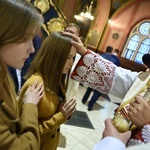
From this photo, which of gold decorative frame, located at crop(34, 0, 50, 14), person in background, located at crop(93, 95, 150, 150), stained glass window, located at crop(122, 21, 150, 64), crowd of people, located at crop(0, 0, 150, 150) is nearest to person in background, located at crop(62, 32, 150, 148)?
crowd of people, located at crop(0, 0, 150, 150)

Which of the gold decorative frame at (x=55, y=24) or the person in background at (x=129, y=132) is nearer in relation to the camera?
the person in background at (x=129, y=132)

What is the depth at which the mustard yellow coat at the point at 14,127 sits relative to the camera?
839mm

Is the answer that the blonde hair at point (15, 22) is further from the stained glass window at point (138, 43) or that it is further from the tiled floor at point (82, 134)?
the stained glass window at point (138, 43)

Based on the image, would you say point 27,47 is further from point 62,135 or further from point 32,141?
point 62,135

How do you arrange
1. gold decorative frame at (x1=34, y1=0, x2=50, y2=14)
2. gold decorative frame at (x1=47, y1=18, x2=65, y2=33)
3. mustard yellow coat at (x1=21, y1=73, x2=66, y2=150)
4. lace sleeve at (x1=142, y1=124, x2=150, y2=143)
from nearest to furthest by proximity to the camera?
lace sleeve at (x1=142, y1=124, x2=150, y2=143) → mustard yellow coat at (x1=21, y1=73, x2=66, y2=150) → gold decorative frame at (x1=34, y1=0, x2=50, y2=14) → gold decorative frame at (x1=47, y1=18, x2=65, y2=33)

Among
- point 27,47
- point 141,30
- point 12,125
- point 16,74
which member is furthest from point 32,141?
point 141,30

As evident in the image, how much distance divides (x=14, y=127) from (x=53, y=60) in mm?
752

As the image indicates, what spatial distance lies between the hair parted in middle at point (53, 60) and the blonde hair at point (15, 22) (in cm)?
66

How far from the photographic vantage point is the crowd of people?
85 cm

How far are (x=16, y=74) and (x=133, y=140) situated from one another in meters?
1.51

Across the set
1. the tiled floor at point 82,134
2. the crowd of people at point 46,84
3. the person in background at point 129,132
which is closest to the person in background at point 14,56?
the crowd of people at point 46,84

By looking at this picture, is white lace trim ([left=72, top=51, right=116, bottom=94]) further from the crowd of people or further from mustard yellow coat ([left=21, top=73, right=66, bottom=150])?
mustard yellow coat ([left=21, top=73, right=66, bottom=150])

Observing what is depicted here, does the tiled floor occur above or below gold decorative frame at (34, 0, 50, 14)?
below

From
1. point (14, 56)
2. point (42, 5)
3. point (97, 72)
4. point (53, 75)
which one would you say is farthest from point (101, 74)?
point (42, 5)
